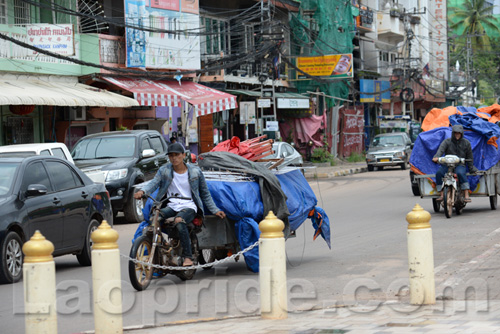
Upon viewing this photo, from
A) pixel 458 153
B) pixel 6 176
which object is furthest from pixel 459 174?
pixel 6 176

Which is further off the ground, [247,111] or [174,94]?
[174,94]

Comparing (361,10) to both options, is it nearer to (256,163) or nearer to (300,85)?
(300,85)

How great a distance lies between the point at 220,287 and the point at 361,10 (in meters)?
45.5

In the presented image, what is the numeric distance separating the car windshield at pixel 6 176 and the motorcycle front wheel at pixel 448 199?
903 cm

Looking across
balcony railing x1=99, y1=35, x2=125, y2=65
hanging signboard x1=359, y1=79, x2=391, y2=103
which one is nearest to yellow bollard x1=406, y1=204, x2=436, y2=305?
balcony railing x1=99, y1=35, x2=125, y2=65

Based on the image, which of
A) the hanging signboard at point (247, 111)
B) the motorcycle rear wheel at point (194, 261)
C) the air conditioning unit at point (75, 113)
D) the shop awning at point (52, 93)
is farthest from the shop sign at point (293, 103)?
the motorcycle rear wheel at point (194, 261)

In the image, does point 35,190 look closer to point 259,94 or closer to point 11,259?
point 11,259

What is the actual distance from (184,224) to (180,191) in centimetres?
43

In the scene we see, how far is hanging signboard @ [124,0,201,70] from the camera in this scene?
96.6 ft

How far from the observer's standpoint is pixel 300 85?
1820 inches

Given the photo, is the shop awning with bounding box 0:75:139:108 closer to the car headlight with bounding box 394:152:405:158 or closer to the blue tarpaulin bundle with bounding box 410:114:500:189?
the blue tarpaulin bundle with bounding box 410:114:500:189

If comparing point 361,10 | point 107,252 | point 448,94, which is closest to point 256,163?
point 107,252

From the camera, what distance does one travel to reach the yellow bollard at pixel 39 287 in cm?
614

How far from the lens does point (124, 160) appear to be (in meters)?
19.0
